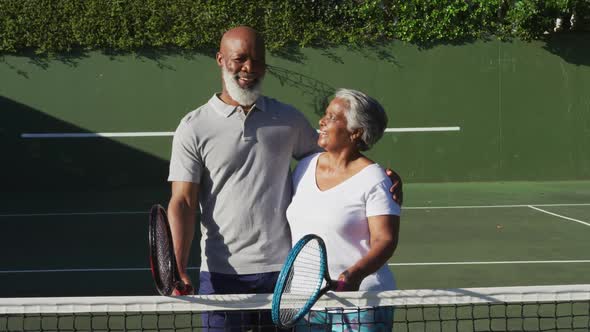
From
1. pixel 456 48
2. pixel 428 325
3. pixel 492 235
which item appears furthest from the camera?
pixel 456 48

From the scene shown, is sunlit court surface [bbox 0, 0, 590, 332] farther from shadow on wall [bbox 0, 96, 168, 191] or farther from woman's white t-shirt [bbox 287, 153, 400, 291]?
woman's white t-shirt [bbox 287, 153, 400, 291]

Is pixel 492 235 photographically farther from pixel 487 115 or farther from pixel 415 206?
pixel 487 115

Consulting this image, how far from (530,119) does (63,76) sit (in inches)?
321

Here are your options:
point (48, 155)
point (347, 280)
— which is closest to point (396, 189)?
point (347, 280)

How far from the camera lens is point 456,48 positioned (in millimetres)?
14758

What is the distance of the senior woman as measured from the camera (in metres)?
2.85

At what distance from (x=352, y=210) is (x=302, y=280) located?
29 centimetres

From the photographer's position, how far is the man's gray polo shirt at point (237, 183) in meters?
3.21

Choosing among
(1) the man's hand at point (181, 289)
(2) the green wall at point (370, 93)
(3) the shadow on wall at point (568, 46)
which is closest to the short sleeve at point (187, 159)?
(1) the man's hand at point (181, 289)

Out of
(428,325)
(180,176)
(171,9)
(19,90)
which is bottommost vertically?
(428,325)

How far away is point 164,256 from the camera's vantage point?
303 centimetres

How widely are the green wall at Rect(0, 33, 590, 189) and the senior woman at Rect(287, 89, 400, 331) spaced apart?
11.6 m

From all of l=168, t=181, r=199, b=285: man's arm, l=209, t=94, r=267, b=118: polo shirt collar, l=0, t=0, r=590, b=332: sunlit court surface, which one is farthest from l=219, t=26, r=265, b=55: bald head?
l=0, t=0, r=590, b=332: sunlit court surface

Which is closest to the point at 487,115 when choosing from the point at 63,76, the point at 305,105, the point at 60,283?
the point at 305,105
